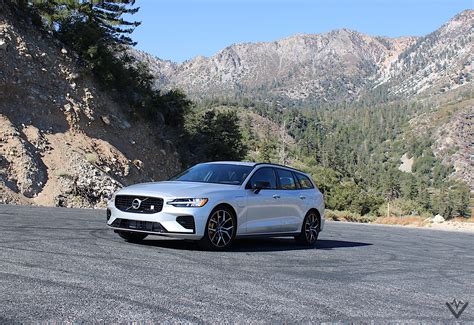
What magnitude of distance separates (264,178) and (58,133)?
21.9 metres

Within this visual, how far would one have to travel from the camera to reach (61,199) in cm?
2656

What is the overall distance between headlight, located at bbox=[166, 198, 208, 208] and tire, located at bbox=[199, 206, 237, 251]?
11.4 inches

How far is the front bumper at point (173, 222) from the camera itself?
9375 mm

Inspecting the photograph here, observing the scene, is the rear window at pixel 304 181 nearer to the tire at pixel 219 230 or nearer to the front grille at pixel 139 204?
the tire at pixel 219 230

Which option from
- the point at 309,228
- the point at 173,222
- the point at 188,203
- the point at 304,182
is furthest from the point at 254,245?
the point at 173,222

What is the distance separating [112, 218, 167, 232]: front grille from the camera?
942cm

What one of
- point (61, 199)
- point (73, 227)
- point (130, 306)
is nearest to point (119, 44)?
point (61, 199)

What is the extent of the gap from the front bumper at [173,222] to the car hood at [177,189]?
26cm

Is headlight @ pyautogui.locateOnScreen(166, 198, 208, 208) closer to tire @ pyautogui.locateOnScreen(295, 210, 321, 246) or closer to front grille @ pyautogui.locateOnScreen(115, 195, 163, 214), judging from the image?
front grille @ pyautogui.locateOnScreen(115, 195, 163, 214)

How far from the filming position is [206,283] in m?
6.73

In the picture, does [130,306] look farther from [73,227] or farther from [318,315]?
[73,227]

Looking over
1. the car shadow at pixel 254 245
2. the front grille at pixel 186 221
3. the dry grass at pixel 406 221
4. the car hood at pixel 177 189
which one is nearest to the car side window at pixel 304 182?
the car shadow at pixel 254 245

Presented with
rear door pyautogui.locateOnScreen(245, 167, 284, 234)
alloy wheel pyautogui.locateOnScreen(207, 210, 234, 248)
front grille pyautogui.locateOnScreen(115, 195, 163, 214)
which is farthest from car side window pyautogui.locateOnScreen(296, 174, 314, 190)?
front grille pyautogui.locateOnScreen(115, 195, 163, 214)

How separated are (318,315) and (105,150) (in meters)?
27.9
